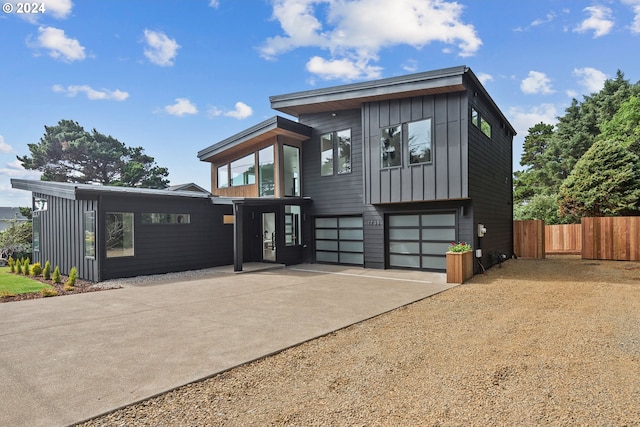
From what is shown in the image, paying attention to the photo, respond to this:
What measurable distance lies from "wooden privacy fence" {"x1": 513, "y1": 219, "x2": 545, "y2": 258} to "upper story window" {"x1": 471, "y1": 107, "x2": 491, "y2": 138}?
5350mm

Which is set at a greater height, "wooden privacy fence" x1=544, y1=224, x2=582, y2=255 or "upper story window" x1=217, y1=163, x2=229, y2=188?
"upper story window" x1=217, y1=163, x2=229, y2=188

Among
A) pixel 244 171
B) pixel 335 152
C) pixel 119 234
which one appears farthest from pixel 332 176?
pixel 119 234

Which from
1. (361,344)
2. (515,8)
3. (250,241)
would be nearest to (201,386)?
(361,344)

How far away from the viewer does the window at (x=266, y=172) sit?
1225cm

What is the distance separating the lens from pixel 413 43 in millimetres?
12812

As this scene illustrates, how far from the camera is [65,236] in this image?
32.9 ft

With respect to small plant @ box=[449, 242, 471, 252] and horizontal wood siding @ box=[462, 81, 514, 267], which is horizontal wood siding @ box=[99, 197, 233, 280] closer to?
small plant @ box=[449, 242, 471, 252]

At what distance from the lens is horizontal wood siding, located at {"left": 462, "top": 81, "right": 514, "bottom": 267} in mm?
9328

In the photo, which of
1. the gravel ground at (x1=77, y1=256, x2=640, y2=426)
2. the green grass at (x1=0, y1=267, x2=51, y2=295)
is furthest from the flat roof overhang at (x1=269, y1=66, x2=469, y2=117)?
the green grass at (x1=0, y1=267, x2=51, y2=295)

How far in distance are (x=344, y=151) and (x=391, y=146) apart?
6.80 ft

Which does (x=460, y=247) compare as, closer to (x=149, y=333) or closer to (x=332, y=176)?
(x=332, y=176)

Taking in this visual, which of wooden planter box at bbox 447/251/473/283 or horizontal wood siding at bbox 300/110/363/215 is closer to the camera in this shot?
wooden planter box at bbox 447/251/473/283

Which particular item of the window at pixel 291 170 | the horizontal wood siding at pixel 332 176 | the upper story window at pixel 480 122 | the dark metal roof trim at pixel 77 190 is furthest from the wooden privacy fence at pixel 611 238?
the dark metal roof trim at pixel 77 190

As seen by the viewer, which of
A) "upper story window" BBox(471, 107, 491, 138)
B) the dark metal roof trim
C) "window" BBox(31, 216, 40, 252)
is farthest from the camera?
"window" BBox(31, 216, 40, 252)
